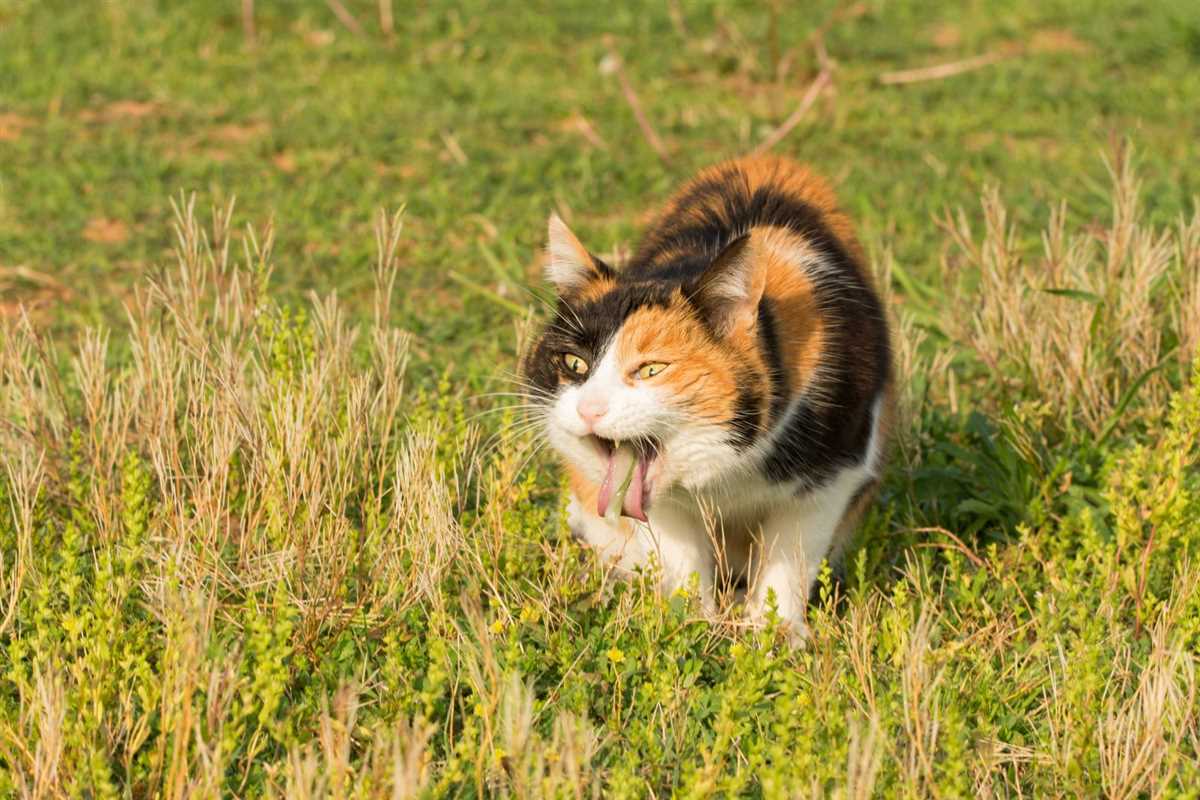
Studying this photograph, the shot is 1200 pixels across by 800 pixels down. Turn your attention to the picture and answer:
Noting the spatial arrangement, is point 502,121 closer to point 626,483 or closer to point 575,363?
point 575,363

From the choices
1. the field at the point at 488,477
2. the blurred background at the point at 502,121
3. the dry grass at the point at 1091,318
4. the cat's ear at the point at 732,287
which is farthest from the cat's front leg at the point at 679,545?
the blurred background at the point at 502,121

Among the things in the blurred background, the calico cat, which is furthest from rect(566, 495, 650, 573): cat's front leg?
the blurred background

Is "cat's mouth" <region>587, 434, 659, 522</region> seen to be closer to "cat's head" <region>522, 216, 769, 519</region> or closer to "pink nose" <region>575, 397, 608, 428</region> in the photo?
"cat's head" <region>522, 216, 769, 519</region>

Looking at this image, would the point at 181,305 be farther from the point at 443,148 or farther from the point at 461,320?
the point at 443,148

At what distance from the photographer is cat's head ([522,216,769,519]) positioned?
3.59 metres

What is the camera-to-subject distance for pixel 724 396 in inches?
144

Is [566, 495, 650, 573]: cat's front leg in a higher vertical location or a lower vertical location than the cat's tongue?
lower

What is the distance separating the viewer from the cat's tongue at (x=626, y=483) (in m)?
3.71

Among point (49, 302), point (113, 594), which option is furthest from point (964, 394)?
point (49, 302)

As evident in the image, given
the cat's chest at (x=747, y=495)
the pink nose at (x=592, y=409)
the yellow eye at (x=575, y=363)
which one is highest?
the yellow eye at (x=575, y=363)

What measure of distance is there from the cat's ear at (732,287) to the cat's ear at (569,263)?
0.41 metres

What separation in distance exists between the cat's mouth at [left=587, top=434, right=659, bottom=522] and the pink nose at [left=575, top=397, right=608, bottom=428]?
0.15 meters

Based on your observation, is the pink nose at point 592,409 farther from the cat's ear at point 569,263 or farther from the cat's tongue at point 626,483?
the cat's ear at point 569,263

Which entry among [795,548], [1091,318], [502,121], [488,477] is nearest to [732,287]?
[795,548]
